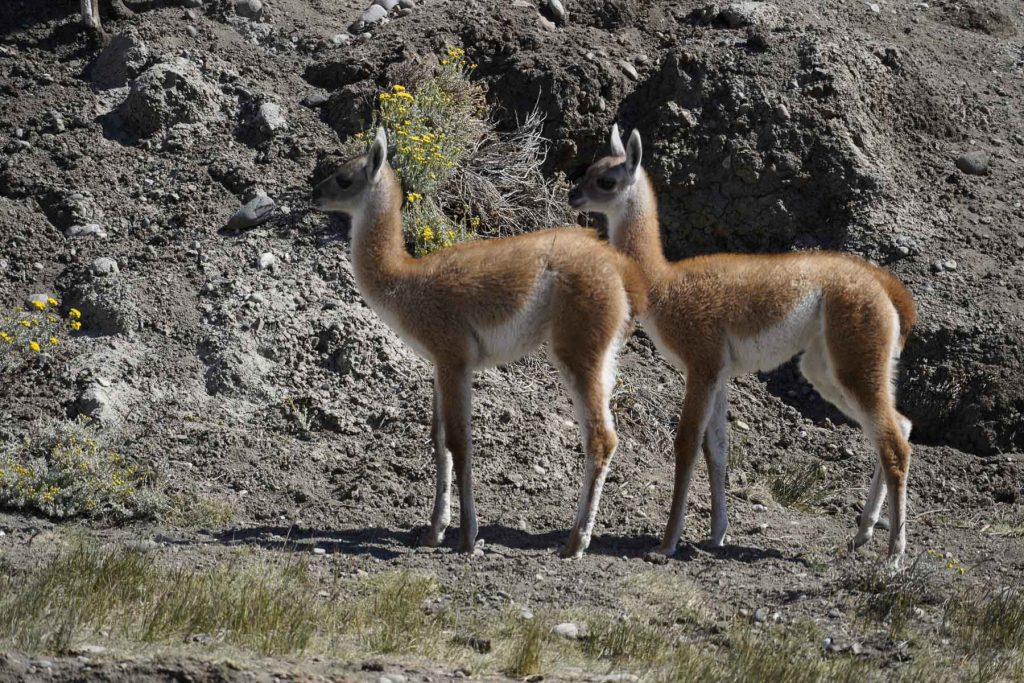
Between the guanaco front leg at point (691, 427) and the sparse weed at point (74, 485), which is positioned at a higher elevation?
the guanaco front leg at point (691, 427)

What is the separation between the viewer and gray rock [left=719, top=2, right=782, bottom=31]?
48.7 feet

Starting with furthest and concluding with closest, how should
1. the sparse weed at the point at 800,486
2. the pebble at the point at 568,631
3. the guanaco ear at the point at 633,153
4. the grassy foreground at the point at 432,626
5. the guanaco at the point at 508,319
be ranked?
the sparse weed at the point at 800,486 < the guanaco ear at the point at 633,153 < the guanaco at the point at 508,319 < the pebble at the point at 568,631 < the grassy foreground at the point at 432,626

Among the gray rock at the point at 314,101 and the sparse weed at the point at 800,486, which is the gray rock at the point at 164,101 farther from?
the sparse weed at the point at 800,486

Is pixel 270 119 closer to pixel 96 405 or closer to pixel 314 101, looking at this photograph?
pixel 314 101

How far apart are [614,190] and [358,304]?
2722 mm

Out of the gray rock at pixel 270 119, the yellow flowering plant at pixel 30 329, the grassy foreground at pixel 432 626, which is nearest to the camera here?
the grassy foreground at pixel 432 626

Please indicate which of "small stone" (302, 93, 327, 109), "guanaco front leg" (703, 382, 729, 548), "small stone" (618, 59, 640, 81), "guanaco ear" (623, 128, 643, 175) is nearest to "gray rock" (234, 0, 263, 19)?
"small stone" (302, 93, 327, 109)

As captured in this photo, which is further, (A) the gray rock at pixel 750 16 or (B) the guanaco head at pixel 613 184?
(A) the gray rock at pixel 750 16

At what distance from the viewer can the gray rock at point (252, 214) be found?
12.1m

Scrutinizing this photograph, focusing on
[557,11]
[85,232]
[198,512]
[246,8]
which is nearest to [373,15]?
[246,8]

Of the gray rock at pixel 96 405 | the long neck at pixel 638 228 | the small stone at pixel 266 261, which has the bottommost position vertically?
the gray rock at pixel 96 405

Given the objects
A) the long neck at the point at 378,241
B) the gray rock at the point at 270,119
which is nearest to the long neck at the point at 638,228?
the long neck at the point at 378,241

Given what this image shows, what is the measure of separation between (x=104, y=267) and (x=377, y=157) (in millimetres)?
3306

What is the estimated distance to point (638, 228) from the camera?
10.2m
